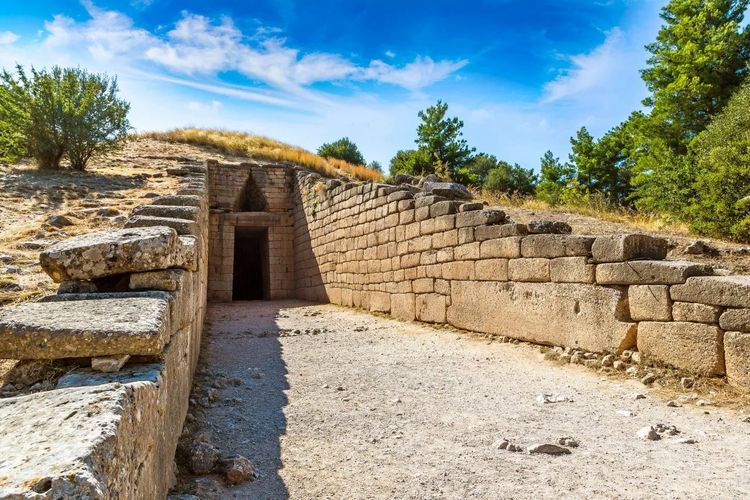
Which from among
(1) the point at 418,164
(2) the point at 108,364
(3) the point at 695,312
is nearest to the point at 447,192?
(3) the point at 695,312

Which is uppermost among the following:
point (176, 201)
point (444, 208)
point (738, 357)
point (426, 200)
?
point (426, 200)

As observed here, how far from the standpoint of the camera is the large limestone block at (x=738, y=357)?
3707 millimetres

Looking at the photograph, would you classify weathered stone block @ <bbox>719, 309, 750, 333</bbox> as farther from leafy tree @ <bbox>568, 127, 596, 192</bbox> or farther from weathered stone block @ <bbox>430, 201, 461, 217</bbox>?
leafy tree @ <bbox>568, 127, 596, 192</bbox>

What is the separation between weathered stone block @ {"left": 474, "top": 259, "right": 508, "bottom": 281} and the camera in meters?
6.14

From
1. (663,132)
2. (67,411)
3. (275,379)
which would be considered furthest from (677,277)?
(663,132)

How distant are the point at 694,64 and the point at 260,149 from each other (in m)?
15.7

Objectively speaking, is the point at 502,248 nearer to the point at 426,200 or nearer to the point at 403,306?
the point at 426,200

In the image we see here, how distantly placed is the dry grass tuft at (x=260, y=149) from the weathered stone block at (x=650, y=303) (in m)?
12.6

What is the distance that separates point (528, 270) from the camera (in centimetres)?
575

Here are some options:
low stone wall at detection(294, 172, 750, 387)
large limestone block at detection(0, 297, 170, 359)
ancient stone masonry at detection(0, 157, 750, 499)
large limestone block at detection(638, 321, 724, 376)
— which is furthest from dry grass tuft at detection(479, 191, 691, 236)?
large limestone block at detection(0, 297, 170, 359)

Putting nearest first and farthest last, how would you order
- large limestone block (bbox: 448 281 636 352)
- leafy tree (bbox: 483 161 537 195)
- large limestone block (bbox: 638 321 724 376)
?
large limestone block (bbox: 638 321 724 376) → large limestone block (bbox: 448 281 636 352) → leafy tree (bbox: 483 161 537 195)

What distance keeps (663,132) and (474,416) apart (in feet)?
57.7

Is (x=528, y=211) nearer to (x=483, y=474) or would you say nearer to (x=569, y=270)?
(x=569, y=270)

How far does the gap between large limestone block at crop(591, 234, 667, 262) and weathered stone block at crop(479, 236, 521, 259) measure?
117cm
